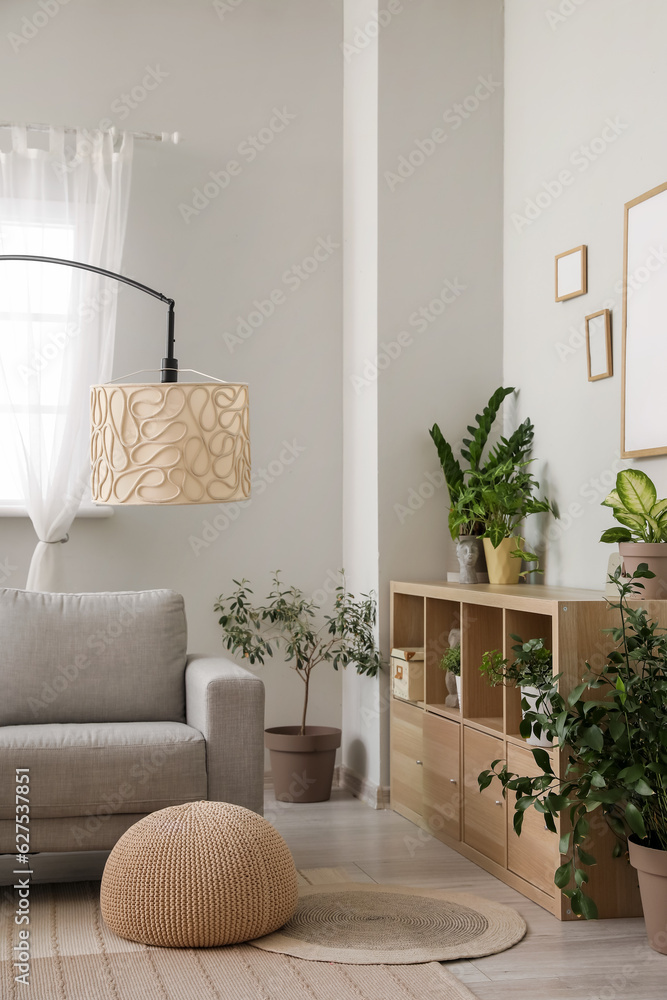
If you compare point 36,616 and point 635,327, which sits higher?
point 635,327

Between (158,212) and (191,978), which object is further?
(158,212)

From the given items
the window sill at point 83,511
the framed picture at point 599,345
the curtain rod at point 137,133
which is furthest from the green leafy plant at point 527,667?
the curtain rod at point 137,133

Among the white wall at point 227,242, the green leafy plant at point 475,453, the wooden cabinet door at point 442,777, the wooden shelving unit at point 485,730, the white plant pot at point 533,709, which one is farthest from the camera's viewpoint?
the white wall at point 227,242

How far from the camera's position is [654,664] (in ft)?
8.48

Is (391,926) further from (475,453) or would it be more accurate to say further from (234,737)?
(475,453)

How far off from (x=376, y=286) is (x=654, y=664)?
6.65 ft

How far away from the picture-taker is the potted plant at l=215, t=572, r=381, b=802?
13.2 ft

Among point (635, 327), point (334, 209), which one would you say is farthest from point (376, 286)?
point (635, 327)

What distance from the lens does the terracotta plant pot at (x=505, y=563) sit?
363 cm

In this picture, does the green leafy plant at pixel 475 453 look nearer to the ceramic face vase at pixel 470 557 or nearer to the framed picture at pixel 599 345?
the ceramic face vase at pixel 470 557

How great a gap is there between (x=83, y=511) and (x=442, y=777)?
5.63ft

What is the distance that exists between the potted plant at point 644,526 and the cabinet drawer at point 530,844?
1.94ft

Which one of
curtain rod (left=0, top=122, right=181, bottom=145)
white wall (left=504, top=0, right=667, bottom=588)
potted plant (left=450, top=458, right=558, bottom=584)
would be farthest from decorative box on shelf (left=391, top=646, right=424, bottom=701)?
curtain rod (left=0, top=122, right=181, bottom=145)

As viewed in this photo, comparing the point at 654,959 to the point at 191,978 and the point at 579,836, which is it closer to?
the point at 579,836
